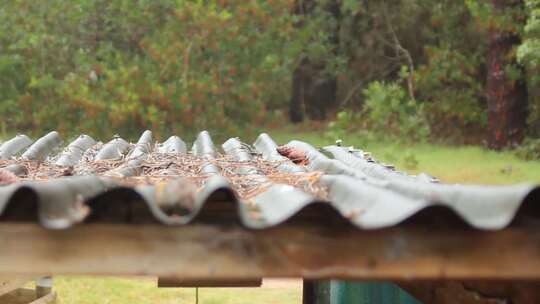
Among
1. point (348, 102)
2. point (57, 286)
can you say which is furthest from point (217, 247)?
point (348, 102)

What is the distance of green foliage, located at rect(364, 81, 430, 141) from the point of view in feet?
63.3

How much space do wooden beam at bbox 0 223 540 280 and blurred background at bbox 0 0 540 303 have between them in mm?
14058

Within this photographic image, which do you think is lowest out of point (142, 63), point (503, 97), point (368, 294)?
point (368, 294)

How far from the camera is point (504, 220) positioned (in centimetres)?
246

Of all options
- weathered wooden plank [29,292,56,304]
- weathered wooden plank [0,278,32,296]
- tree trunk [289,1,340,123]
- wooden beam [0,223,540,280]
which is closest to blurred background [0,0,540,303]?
tree trunk [289,1,340,123]

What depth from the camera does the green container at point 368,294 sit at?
6.25 metres

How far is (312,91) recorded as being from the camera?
24.5 m

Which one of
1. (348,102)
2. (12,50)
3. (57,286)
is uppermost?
(12,50)

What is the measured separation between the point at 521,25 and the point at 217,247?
54.1ft

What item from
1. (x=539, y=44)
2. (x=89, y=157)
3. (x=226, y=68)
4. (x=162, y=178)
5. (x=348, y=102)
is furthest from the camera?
(x=348, y=102)

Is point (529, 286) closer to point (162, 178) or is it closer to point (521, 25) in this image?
point (162, 178)

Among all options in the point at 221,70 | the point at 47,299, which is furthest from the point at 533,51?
the point at 47,299

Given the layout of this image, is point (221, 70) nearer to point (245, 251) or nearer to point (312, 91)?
point (312, 91)

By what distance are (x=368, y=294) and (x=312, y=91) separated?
58.6 feet
